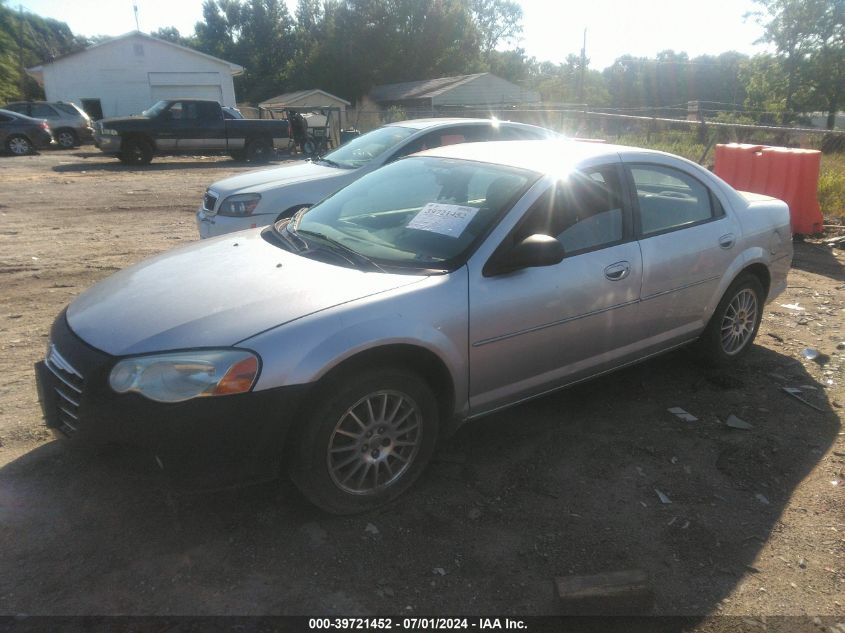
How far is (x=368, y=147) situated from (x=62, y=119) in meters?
22.0

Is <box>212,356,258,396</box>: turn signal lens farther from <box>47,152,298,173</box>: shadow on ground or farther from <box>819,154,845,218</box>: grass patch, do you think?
<box>47,152,298,173</box>: shadow on ground

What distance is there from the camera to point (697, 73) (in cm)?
6600

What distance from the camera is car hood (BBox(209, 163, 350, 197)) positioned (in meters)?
6.81

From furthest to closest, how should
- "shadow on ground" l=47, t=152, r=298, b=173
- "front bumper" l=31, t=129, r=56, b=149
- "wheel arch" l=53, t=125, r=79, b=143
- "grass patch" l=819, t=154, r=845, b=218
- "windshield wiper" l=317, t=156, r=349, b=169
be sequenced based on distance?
"wheel arch" l=53, t=125, r=79, b=143 < "front bumper" l=31, t=129, r=56, b=149 < "shadow on ground" l=47, t=152, r=298, b=173 < "grass patch" l=819, t=154, r=845, b=218 < "windshield wiper" l=317, t=156, r=349, b=169

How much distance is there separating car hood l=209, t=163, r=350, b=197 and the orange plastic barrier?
586 centimetres

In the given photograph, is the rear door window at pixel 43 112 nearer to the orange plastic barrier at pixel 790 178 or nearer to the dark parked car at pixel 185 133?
the dark parked car at pixel 185 133

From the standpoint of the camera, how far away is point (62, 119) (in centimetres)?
2466

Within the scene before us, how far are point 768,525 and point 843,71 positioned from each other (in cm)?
3958

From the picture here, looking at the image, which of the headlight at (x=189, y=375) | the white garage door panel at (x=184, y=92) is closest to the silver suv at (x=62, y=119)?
the white garage door panel at (x=184, y=92)

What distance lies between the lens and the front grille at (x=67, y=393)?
274 cm

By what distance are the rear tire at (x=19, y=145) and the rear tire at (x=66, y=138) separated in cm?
320

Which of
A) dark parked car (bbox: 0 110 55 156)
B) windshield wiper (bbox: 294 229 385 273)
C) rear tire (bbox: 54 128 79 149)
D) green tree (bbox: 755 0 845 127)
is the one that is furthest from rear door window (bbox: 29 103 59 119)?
green tree (bbox: 755 0 845 127)

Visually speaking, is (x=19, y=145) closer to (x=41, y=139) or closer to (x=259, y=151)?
(x=41, y=139)

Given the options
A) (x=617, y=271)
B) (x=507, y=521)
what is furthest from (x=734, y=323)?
(x=507, y=521)
